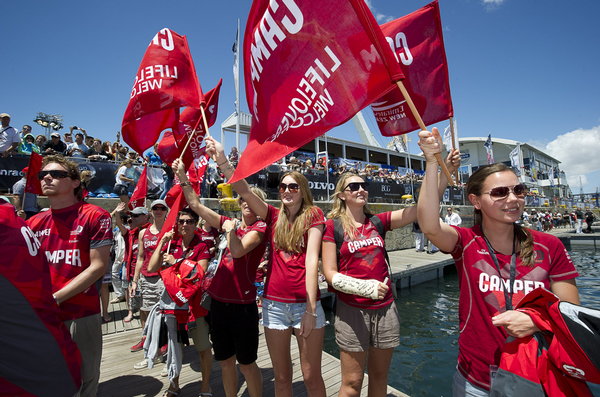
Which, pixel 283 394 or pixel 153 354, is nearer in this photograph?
pixel 283 394

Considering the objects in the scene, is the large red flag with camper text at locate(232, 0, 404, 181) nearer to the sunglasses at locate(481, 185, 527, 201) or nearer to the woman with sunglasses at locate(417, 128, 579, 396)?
the woman with sunglasses at locate(417, 128, 579, 396)

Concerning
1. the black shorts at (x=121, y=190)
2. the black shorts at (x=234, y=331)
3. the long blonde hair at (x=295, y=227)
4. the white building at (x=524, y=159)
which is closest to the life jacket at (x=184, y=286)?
the black shorts at (x=234, y=331)

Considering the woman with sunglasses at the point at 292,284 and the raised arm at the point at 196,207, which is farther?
the raised arm at the point at 196,207

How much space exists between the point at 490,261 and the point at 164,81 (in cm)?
385

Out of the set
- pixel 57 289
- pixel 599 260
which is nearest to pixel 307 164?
pixel 57 289

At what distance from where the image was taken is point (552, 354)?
1170 mm

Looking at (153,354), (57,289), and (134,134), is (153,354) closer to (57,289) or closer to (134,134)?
(57,289)

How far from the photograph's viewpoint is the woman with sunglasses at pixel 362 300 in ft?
7.56

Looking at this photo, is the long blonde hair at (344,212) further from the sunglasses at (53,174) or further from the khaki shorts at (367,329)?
the sunglasses at (53,174)

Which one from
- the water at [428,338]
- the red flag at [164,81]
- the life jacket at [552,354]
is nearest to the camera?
the life jacket at [552,354]

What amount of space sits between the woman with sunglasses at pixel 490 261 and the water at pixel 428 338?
1068 millimetres

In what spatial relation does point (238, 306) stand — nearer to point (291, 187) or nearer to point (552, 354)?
point (291, 187)

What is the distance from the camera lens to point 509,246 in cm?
167

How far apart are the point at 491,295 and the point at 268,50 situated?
2299 millimetres
